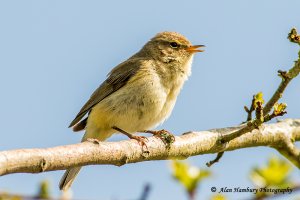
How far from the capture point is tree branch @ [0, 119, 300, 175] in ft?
9.53

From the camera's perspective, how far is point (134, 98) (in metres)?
6.04

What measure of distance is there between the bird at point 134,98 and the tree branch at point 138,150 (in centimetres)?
110

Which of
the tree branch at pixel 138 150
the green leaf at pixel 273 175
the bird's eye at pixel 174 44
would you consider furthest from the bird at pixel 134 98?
the green leaf at pixel 273 175

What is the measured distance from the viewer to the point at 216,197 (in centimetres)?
190

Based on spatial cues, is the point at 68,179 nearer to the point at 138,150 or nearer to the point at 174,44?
the point at 138,150

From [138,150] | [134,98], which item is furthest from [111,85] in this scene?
[138,150]

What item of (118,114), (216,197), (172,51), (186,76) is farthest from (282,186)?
(172,51)

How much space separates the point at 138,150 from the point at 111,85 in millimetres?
2602

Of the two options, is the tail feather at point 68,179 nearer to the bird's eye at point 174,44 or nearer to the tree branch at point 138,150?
the tree branch at point 138,150

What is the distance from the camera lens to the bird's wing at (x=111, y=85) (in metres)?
6.47

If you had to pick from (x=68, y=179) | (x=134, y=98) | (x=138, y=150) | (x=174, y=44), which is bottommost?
(x=68, y=179)

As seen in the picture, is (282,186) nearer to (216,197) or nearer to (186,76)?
(216,197)

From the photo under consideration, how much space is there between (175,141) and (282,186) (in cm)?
289

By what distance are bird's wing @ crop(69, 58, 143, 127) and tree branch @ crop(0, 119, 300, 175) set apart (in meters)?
1.93
